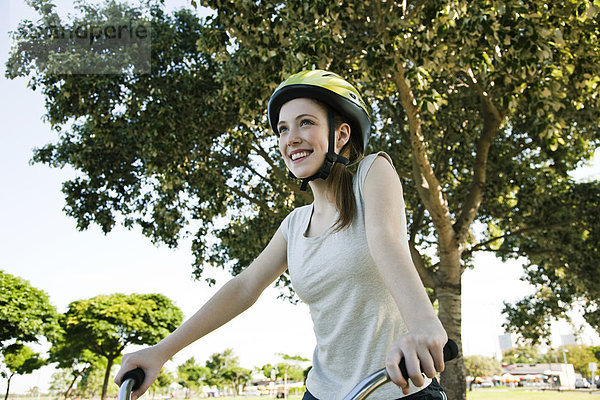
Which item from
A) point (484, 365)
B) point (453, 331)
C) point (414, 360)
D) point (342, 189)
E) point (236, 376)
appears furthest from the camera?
point (484, 365)

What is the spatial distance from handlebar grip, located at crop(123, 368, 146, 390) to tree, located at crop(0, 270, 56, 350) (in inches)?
1208

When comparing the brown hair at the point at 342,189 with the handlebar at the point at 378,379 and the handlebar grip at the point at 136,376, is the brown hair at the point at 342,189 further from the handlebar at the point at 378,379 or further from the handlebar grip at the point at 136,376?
the handlebar grip at the point at 136,376

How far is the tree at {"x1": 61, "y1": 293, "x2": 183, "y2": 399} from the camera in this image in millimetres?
38241

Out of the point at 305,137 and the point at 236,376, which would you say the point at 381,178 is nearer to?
the point at 305,137

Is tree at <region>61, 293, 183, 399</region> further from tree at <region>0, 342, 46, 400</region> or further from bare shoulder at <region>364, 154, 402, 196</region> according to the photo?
bare shoulder at <region>364, 154, 402, 196</region>

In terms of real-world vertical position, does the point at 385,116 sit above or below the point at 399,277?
above

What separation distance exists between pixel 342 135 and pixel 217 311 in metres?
0.94

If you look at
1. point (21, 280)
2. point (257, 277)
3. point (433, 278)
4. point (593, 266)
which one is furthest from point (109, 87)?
point (21, 280)

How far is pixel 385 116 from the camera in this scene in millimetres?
13242

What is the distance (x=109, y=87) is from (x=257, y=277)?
35.9 feet

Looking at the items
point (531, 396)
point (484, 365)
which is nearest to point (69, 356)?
point (531, 396)

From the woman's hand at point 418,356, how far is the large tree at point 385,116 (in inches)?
251

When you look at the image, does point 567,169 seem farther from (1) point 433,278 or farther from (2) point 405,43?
(2) point 405,43

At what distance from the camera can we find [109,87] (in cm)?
1198
